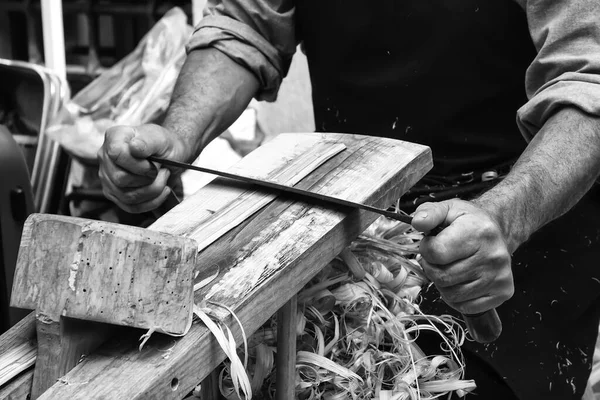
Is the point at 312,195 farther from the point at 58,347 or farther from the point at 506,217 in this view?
the point at 58,347

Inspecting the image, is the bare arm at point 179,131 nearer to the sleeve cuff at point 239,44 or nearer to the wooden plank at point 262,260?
the sleeve cuff at point 239,44

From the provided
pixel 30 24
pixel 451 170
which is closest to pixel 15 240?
pixel 451 170

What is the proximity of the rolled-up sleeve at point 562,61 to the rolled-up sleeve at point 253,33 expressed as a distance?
0.62 meters

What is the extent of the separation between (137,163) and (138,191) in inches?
4.2

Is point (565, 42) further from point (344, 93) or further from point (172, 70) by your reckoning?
point (172, 70)

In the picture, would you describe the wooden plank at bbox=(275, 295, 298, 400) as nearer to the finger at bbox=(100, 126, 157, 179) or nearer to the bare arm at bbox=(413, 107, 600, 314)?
the bare arm at bbox=(413, 107, 600, 314)

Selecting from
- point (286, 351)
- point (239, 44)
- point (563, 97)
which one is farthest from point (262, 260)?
point (239, 44)

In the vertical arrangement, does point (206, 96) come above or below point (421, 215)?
below

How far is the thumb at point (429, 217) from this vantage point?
42.3 inches

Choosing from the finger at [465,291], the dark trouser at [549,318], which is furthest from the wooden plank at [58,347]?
the dark trouser at [549,318]

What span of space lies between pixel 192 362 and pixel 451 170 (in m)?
1.00

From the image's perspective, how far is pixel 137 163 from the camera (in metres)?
1.45

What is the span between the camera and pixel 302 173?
1.25 meters

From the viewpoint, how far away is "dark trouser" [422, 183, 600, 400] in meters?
1.48
